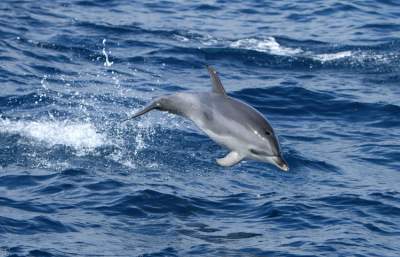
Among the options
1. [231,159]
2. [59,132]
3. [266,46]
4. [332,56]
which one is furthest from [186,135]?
[266,46]

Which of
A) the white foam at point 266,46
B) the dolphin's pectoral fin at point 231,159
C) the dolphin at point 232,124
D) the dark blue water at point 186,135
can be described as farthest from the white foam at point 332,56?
the dolphin's pectoral fin at point 231,159

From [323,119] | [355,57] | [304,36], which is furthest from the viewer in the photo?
[304,36]

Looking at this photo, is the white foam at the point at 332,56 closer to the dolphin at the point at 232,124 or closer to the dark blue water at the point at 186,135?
the dark blue water at the point at 186,135

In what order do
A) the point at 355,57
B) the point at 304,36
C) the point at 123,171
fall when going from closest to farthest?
the point at 123,171 < the point at 355,57 < the point at 304,36

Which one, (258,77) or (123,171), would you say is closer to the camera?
(123,171)

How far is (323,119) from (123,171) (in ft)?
18.4

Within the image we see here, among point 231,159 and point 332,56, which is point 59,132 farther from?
point 332,56

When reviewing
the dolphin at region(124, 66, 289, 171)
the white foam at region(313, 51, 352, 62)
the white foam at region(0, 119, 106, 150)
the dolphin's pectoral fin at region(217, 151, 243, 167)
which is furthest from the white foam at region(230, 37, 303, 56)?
the dolphin's pectoral fin at region(217, 151, 243, 167)

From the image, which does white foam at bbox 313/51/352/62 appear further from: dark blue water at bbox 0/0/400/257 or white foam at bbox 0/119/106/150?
white foam at bbox 0/119/106/150

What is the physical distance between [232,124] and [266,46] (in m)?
15.1

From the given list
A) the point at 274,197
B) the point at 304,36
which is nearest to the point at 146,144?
the point at 274,197

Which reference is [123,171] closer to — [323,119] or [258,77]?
[323,119]

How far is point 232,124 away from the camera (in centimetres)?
1288

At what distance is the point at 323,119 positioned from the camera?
72.8 ft
